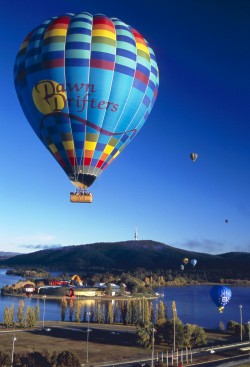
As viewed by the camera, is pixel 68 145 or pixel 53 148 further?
pixel 53 148

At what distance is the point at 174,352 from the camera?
174 feet

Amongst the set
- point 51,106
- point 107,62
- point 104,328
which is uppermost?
point 107,62

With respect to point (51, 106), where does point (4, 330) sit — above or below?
below

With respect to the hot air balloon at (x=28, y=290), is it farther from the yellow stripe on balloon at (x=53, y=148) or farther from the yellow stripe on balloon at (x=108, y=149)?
the yellow stripe on balloon at (x=108, y=149)

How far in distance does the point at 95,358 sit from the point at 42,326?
29491 millimetres

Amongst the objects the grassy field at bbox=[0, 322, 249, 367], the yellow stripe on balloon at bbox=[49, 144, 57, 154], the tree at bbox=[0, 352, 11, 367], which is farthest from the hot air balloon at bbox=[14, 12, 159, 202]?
the grassy field at bbox=[0, 322, 249, 367]

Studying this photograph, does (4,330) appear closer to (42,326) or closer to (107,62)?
(42,326)

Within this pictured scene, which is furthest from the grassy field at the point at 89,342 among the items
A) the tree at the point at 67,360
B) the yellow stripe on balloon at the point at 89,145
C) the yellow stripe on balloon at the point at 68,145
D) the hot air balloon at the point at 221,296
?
the yellow stripe on balloon at the point at 68,145

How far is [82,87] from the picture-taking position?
41.1m

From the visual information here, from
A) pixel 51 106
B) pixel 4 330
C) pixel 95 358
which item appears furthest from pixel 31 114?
pixel 4 330

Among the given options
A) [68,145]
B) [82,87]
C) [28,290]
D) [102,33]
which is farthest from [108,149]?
[28,290]

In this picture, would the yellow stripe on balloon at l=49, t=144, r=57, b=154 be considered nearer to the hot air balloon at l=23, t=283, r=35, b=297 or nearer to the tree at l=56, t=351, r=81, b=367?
the tree at l=56, t=351, r=81, b=367

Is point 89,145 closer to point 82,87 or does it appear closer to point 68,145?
point 68,145

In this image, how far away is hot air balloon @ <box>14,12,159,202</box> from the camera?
41.2 m
